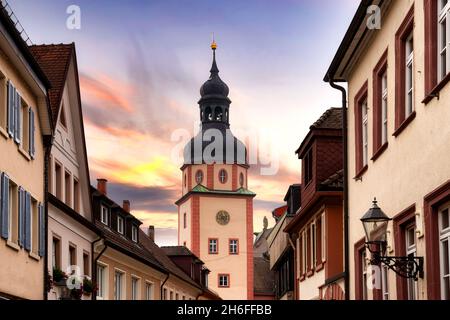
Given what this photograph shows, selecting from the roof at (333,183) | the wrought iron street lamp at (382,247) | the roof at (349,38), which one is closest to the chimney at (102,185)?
the roof at (333,183)

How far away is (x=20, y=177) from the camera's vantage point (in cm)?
2092

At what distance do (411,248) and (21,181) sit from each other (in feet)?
29.6

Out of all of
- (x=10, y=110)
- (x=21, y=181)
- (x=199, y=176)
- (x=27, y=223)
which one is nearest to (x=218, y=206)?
(x=199, y=176)

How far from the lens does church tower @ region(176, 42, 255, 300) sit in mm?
97688

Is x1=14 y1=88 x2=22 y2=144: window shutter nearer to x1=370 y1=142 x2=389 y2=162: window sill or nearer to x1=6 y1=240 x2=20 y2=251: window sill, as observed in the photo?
x1=6 y1=240 x2=20 y2=251: window sill

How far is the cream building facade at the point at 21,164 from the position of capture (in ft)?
62.3

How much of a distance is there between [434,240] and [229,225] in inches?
3464

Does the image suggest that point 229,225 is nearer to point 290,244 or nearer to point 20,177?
point 290,244

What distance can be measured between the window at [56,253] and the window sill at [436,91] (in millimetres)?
14360

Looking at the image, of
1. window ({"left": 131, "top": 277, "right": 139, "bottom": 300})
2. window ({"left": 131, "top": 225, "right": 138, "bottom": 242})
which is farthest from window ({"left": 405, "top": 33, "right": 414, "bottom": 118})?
window ({"left": 131, "top": 225, "right": 138, "bottom": 242})

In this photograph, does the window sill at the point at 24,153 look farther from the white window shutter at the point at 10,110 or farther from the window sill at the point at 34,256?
the window sill at the point at 34,256

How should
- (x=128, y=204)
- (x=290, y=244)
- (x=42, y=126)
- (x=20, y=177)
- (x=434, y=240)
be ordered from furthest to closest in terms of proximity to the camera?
(x=128, y=204) → (x=290, y=244) → (x=42, y=126) → (x=20, y=177) → (x=434, y=240)

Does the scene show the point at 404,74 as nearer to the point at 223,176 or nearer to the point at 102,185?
the point at 102,185
